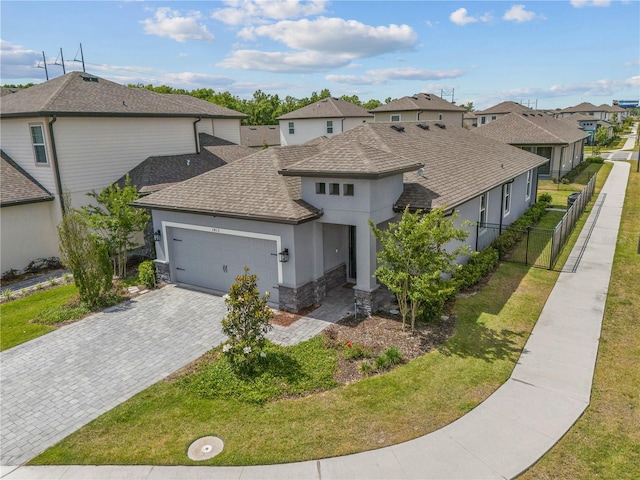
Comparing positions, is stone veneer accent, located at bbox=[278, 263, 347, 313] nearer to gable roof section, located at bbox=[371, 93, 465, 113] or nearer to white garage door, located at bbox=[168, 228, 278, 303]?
white garage door, located at bbox=[168, 228, 278, 303]

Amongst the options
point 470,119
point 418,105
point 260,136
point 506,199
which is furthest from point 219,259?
point 470,119

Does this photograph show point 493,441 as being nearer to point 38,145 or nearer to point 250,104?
point 38,145

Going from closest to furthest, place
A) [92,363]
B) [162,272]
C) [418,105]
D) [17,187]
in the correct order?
[92,363] → [162,272] → [17,187] → [418,105]

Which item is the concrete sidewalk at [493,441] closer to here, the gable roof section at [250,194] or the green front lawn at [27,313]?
the green front lawn at [27,313]

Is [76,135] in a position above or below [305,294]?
above

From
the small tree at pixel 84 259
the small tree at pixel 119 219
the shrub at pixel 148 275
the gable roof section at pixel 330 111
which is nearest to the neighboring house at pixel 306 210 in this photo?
the shrub at pixel 148 275

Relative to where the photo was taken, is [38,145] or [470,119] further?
[470,119]

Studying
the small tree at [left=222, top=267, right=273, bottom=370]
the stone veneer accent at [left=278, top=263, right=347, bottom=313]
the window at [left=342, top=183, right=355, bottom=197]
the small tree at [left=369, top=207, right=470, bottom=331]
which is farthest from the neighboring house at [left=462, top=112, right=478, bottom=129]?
the small tree at [left=222, top=267, right=273, bottom=370]

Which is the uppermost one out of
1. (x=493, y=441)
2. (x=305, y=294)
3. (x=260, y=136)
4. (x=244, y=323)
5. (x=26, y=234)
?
(x=260, y=136)
